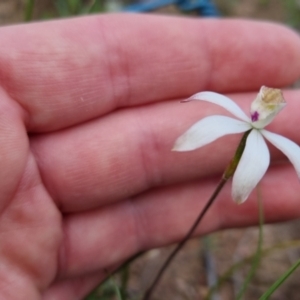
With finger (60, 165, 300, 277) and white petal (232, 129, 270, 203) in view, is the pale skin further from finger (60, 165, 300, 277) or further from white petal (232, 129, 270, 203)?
white petal (232, 129, 270, 203)

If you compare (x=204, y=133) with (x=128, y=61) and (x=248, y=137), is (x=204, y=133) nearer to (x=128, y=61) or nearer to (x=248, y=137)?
(x=248, y=137)

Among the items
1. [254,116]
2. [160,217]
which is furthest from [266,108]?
[160,217]

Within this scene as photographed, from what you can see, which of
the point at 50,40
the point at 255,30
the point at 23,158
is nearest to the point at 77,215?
the point at 23,158

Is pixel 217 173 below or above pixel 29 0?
below

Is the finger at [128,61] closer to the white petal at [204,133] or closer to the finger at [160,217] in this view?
the finger at [160,217]

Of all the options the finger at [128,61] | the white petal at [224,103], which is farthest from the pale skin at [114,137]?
the white petal at [224,103]

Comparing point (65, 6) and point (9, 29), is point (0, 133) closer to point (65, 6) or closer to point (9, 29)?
point (9, 29)
